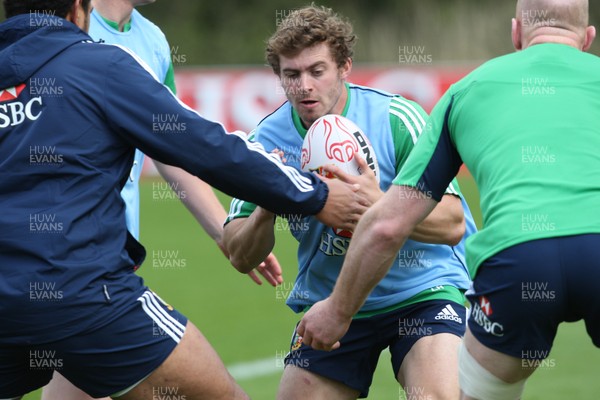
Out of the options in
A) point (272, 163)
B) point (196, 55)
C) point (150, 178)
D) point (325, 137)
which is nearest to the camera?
point (272, 163)

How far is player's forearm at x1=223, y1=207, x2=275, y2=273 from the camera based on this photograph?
523 cm

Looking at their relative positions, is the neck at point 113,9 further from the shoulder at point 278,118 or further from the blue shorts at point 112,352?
the blue shorts at point 112,352

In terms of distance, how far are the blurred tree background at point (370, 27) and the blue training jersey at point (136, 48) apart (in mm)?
20327

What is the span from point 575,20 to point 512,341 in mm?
1300

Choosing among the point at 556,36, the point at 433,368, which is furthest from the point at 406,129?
the point at 556,36

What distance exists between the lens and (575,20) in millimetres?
4102

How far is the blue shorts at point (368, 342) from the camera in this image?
5285 mm

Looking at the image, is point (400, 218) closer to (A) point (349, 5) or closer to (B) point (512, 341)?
(B) point (512, 341)

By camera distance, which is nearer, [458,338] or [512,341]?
[512,341]

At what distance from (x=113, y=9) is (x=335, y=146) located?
78.2 inches

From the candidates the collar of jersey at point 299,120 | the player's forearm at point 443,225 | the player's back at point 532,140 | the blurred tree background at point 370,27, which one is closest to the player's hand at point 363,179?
the player's forearm at point 443,225

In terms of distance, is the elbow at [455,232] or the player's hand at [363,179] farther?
the elbow at [455,232]

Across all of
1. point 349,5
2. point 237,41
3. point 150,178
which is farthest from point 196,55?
point 150,178

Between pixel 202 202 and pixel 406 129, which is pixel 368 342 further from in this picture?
pixel 202 202
